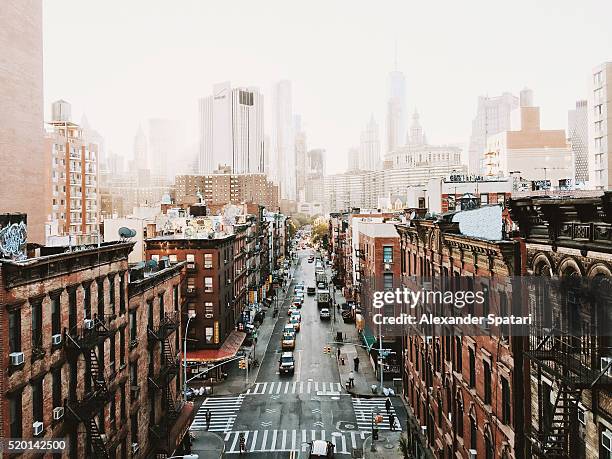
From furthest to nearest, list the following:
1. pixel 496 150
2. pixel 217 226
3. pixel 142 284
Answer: pixel 496 150
pixel 217 226
pixel 142 284

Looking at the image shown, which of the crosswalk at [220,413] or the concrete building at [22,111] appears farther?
the concrete building at [22,111]

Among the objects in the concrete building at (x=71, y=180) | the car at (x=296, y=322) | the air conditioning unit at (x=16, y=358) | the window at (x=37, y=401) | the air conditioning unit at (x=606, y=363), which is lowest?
the car at (x=296, y=322)

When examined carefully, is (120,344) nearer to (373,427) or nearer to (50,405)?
(50,405)

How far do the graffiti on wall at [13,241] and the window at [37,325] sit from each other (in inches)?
81.5

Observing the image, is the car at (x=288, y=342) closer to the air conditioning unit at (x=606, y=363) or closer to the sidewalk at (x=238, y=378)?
the sidewalk at (x=238, y=378)

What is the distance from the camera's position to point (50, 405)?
71.5 feet

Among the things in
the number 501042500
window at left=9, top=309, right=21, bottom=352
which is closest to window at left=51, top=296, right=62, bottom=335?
window at left=9, top=309, right=21, bottom=352

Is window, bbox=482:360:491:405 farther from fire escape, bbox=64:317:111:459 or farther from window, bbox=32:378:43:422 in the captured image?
window, bbox=32:378:43:422

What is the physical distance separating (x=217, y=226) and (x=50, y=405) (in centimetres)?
4894

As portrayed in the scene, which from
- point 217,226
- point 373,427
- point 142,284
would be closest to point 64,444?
point 142,284

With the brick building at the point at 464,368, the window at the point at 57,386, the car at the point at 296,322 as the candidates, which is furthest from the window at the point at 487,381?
the car at the point at 296,322

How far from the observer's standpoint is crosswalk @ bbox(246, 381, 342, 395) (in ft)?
171

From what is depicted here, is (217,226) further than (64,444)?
Yes

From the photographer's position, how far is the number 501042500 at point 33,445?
1864 cm
